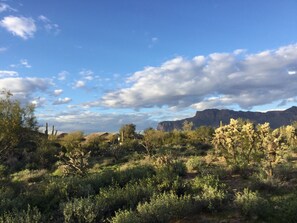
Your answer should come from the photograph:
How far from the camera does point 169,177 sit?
14422 mm

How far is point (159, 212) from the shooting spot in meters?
9.42

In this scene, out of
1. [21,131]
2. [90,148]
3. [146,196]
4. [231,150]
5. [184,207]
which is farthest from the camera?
[90,148]

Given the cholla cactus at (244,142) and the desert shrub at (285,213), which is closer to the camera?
the desert shrub at (285,213)

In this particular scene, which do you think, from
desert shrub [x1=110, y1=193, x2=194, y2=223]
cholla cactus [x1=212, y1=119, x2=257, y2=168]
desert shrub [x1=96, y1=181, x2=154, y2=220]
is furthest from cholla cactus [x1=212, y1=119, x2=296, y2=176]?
desert shrub [x1=110, y1=193, x2=194, y2=223]

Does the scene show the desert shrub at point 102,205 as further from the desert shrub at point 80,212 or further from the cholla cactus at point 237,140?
the cholla cactus at point 237,140

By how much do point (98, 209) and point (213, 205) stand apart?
3.53 metres

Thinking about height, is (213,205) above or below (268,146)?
below

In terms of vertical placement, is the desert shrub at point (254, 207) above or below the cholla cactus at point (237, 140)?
below

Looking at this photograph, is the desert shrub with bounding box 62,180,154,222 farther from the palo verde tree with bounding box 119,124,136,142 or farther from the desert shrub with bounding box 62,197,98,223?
the palo verde tree with bounding box 119,124,136,142

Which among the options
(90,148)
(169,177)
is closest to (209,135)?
(90,148)

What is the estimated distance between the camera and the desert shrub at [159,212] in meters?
9.05

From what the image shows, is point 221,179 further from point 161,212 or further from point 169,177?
point 161,212

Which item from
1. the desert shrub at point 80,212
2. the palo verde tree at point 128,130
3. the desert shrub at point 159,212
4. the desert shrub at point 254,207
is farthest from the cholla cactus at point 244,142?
the palo verde tree at point 128,130

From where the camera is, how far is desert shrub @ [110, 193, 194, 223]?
9.05m
